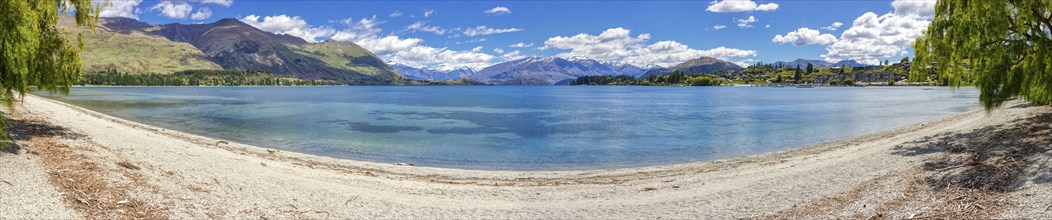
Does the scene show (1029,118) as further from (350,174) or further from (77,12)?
(77,12)

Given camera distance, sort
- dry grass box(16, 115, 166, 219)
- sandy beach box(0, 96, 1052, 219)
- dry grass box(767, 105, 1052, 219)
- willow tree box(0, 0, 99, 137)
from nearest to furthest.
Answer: dry grass box(16, 115, 166, 219) → dry grass box(767, 105, 1052, 219) → sandy beach box(0, 96, 1052, 219) → willow tree box(0, 0, 99, 137)

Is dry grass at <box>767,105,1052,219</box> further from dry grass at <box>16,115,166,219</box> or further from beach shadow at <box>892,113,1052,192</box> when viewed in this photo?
dry grass at <box>16,115,166,219</box>

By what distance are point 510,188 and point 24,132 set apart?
67.5 feet

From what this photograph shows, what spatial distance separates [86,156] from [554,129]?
1871 inches

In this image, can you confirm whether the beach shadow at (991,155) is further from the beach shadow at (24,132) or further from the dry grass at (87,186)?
the beach shadow at (24,132)

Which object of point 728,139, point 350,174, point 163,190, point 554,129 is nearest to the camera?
point 163,190

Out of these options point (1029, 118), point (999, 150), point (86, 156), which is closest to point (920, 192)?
point (999, 150)

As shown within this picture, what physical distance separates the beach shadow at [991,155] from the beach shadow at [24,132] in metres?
30.8

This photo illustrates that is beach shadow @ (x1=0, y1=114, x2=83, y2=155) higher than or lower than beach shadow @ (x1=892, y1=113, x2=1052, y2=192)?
higher

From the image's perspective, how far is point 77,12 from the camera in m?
22.7

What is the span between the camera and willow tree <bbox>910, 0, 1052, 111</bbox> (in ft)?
73.3

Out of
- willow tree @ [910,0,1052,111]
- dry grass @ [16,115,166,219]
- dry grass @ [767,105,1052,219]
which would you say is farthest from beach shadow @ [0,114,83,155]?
willow tree @ [910,0,1052,111]

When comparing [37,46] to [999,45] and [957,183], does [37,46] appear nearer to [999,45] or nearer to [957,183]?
[957,183]

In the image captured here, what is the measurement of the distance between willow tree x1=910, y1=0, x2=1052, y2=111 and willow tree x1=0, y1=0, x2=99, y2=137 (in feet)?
123
